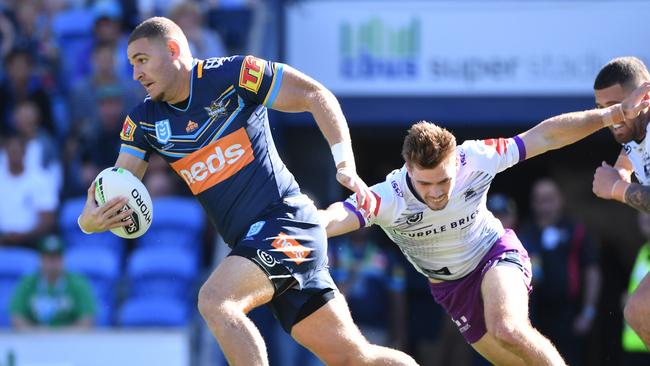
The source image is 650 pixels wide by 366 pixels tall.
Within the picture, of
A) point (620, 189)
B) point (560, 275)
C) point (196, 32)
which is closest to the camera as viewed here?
point (620, 189)

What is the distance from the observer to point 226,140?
21.5 feet

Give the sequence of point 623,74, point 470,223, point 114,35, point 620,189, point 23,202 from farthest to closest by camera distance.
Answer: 1. point 114,35
2. point 23,202
3. point 470,223
4. point 623,74
5. point 620,189

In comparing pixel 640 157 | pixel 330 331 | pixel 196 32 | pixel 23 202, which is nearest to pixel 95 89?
pixel 196 32

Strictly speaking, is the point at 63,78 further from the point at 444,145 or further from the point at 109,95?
the point at 444,145

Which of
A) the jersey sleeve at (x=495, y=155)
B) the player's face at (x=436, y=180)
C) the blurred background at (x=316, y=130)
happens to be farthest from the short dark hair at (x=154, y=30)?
the blurred background at (x=316, y=130)

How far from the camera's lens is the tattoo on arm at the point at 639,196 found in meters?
6.71

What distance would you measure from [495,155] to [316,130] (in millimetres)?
6403

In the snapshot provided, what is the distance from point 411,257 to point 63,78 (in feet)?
22.2

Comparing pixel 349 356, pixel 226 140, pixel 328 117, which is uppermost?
pixel 328 117

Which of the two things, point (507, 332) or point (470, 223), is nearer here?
point (507, 332)

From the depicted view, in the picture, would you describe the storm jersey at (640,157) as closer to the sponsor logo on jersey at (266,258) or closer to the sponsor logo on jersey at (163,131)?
the sponsor logo on jersey at (266,258)

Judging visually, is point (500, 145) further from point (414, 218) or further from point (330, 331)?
point (330, 331)

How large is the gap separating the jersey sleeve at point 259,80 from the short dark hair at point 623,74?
1.97 metres

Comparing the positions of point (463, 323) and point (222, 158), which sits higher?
point (222, 158)
